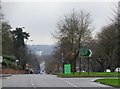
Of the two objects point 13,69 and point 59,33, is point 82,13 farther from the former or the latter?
point 13,69

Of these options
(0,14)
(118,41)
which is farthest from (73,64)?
(118,41)

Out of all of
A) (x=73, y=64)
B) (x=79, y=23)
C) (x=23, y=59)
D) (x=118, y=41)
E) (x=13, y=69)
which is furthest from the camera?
(x=23, y=59)

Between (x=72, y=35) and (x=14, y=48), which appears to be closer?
(x=72, y=35)

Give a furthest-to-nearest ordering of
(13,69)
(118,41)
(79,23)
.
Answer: (13,69) → (79,23) → (118,41)

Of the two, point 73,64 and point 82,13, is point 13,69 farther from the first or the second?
point 82,13

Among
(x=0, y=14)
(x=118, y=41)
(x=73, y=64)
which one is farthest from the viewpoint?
(x=73, y=64)

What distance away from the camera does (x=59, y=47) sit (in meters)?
83.0

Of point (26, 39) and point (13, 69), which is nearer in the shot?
point (13, 69)

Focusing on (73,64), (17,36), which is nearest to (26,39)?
(17,36)

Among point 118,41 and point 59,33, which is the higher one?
point 59,33

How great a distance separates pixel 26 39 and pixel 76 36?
56202 mm

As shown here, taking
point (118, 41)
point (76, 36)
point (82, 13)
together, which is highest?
point (82, 13)

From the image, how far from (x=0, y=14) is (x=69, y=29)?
45.1 feet

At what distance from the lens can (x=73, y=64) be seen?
88000 millimetres
